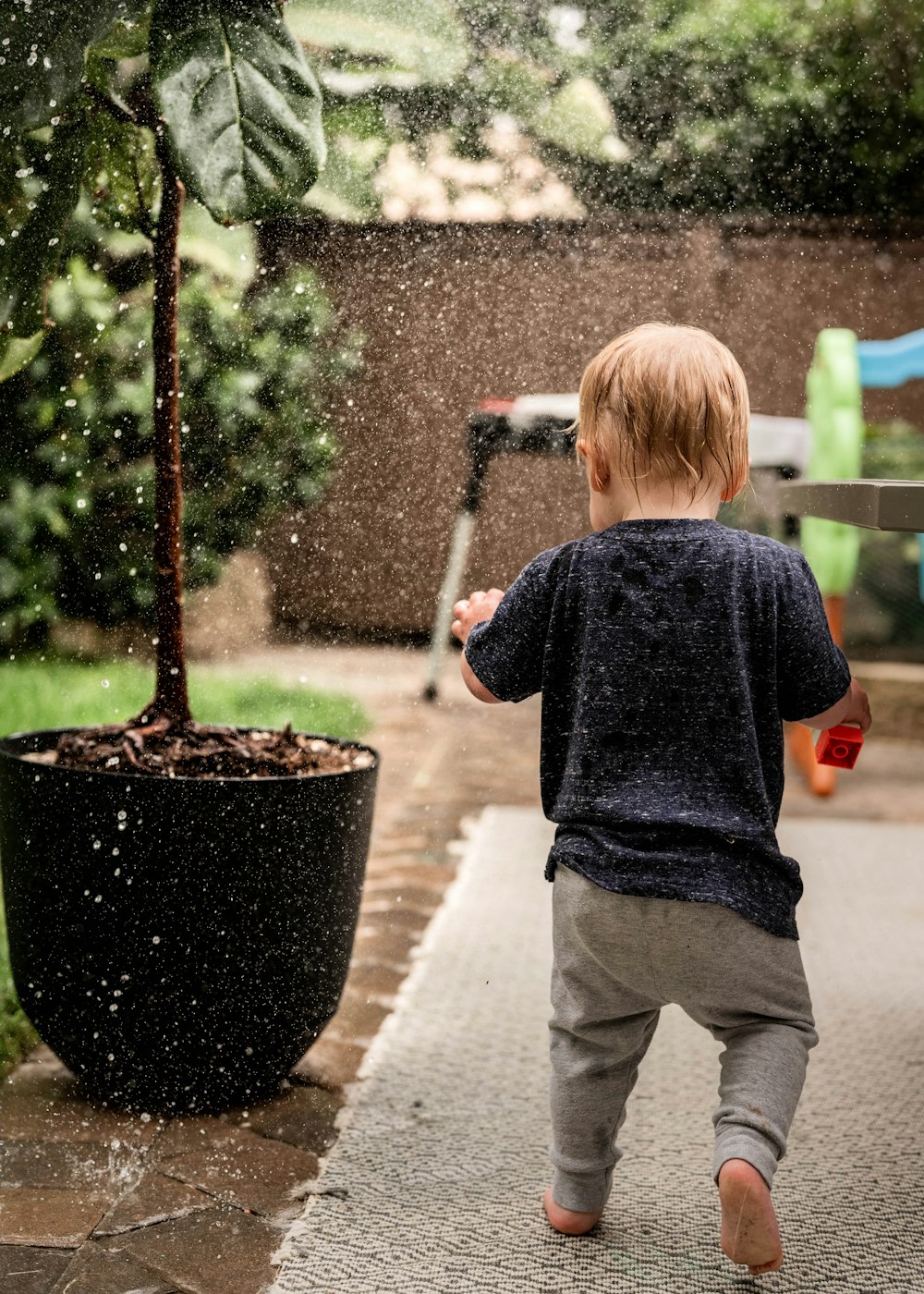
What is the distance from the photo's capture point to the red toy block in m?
0.99

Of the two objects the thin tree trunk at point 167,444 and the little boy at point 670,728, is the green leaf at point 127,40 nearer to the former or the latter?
the thin tree trunk at point 167,444

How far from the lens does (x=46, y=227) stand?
1.28 m

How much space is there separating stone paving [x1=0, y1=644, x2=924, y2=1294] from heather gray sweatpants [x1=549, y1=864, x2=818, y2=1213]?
264mm

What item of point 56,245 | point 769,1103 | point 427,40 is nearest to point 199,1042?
point 769,1103

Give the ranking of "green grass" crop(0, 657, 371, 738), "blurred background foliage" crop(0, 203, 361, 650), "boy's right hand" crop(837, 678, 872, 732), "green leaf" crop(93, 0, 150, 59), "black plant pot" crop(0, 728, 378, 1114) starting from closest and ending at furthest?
"boy's right hand" crop(837, 678, 872, 732) < "black plant pot" crop(0, 728, 378, 1114) < "green leaf" crop(93, 0, 150, 59) < "blurred background foliage" crop(0, 203, 361, 650) < "green grass" crop(0, 657, 371, 738)

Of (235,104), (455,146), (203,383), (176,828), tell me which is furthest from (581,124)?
(176,828)

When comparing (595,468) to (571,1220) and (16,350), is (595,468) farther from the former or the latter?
(16,350)

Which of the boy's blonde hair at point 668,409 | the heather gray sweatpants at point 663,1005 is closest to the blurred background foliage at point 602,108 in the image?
the boy's blonde hair at point 668,409

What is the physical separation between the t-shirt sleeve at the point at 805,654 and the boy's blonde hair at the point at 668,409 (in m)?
0.11

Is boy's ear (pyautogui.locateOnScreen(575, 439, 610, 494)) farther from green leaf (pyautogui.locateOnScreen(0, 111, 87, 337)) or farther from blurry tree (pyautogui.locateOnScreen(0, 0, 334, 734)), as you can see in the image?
green leaf (pyautogui.locateOnScreen(0, 111, 87, 337))

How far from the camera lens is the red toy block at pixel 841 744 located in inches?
38.9

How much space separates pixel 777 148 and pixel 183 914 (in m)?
1.02

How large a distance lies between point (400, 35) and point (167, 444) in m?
0.52

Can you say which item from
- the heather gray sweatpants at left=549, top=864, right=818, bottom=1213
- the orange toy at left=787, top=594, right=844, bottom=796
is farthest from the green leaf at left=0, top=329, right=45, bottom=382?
the orange toy at left=787, top=594, right=844, bottom=796
